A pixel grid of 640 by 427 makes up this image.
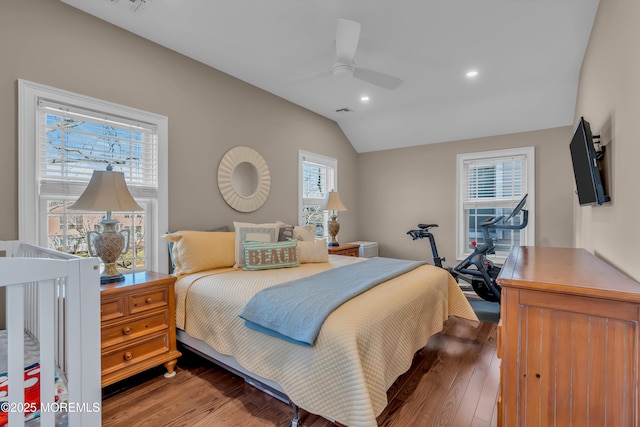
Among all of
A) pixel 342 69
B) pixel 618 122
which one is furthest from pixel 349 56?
pixel 618 122

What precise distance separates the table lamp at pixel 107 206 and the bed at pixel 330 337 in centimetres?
49

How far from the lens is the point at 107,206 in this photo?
2.07m

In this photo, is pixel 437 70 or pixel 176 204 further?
pixel 437 70

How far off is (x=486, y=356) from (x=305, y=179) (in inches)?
120

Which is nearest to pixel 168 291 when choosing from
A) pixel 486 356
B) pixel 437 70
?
pixel 486 356

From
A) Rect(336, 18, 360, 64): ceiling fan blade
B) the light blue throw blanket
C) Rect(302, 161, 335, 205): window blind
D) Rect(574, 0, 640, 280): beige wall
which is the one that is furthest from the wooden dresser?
Rect(302, 161, 335, 205): window blind

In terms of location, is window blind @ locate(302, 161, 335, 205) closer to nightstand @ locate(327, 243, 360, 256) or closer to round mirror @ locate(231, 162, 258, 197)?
nightstand @ locate(327, 243, 360, 256)

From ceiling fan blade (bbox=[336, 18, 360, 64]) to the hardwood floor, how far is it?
2422 mm

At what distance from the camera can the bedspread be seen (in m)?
1.47

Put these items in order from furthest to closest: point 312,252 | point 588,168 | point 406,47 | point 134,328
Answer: point 312,252 → point 406,47 → point 134,328 → point 588,168

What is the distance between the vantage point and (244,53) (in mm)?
2947

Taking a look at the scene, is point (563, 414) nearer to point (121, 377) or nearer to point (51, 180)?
point (121, 377)

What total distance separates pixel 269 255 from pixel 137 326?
1101 millimetres

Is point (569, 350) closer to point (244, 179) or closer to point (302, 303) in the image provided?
point (302, 303)
